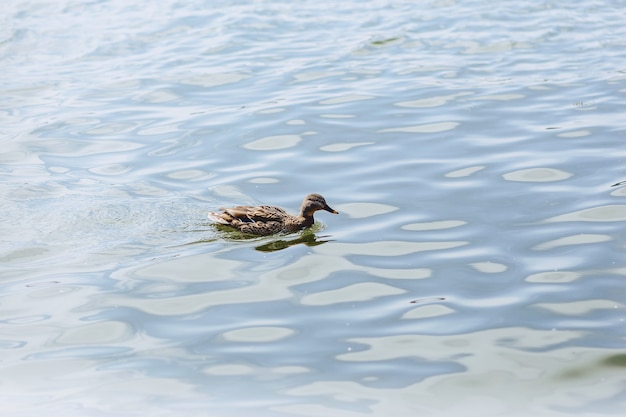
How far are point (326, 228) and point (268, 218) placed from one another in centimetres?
68

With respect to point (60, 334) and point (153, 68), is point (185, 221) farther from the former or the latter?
point (153, 68)

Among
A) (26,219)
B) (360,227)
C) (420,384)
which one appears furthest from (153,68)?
(420,384)

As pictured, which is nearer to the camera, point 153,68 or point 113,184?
point 113,184

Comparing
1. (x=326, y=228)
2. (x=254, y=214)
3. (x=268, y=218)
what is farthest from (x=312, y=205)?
(x=254, y=214)

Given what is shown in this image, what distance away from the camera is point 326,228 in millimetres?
11117

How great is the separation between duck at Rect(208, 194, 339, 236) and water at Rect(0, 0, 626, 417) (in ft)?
0.56

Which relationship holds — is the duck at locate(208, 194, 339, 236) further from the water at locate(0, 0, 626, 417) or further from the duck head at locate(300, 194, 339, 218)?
the water at locate(0, 0, 626, 417)

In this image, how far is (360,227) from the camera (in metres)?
10.9

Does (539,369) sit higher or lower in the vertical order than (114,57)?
lower

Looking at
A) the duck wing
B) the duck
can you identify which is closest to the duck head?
the duck

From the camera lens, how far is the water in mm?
7703

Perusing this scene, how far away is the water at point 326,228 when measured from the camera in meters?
7.70

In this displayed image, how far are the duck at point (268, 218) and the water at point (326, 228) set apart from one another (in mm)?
169

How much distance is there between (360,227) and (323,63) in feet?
28.1
